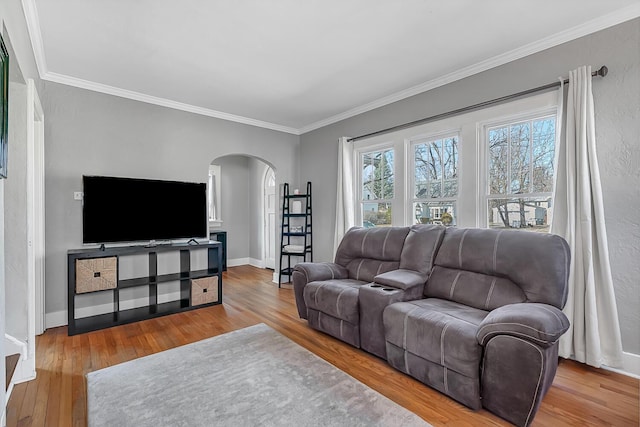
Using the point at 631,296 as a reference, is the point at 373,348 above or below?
below

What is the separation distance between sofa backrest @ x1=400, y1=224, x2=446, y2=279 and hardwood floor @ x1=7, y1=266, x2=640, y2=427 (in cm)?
88

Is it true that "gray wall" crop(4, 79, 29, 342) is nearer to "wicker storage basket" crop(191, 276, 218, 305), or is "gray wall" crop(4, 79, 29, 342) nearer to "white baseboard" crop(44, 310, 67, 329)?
"white baseboard" crop(44, 310, 67, 329)

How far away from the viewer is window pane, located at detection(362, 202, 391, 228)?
4027mm

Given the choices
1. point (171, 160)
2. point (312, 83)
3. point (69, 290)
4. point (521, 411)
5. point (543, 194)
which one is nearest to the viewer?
point (521, 411)

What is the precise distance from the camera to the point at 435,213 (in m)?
3.49

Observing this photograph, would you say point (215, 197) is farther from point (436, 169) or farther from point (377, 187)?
point (436, 169)

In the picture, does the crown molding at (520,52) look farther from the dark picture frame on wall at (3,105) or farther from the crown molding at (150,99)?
the dark picture frame on wall at (3,105)

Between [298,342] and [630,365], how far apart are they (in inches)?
100

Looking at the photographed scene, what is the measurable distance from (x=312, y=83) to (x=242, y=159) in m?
3.61

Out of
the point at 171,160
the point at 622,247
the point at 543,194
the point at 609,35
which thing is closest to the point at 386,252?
the point at 543,194

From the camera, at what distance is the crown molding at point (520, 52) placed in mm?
2242

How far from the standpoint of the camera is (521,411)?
167cm

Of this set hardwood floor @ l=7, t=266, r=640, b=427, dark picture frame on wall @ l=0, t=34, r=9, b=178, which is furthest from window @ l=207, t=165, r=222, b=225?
dark picture frame on wall @ l=0, t=34, r=9, b=178

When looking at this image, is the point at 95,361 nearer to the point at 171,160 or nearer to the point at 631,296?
the point at 171,160
